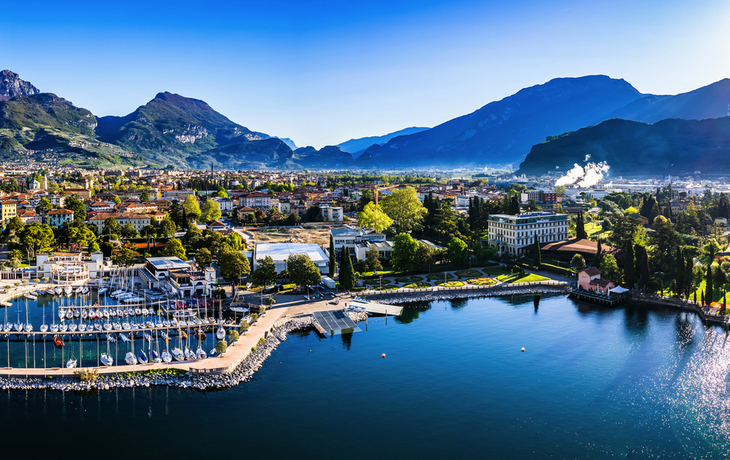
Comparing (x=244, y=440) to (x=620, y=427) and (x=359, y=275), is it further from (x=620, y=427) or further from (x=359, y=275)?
(x=359, y=275)

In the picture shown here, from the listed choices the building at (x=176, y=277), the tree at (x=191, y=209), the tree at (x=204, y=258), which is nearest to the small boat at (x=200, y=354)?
the building at (x=176, y=277)

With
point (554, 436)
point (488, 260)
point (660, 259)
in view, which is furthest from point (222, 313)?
point (660, 259)

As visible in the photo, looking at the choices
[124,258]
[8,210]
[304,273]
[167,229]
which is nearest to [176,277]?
[124,258]

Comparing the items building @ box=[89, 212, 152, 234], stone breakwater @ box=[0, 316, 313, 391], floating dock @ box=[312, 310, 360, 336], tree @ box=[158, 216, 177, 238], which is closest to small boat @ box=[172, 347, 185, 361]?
stone breakwater @ box=[0, 316, 313, 391]

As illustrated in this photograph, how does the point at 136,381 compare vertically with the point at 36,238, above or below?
below

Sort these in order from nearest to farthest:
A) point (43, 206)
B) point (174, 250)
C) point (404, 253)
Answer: point (404, 253) < point (174, 250) < point (43, 206)

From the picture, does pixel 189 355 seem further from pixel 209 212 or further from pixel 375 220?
pixel 209 212

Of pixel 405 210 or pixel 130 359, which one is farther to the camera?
pixel 405 210
